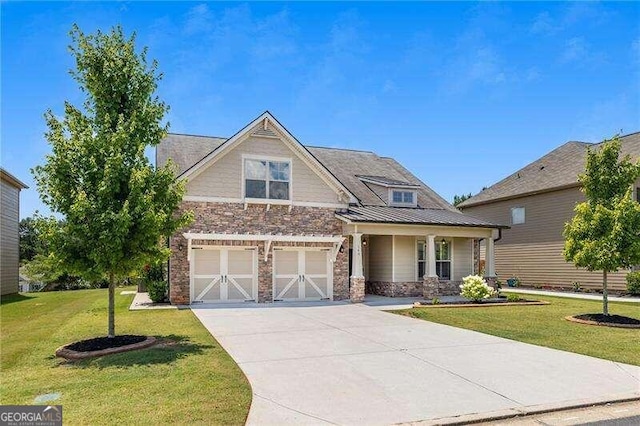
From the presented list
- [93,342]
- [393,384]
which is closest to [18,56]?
[93,342]

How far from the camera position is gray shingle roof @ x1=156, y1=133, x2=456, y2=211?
2105 cm

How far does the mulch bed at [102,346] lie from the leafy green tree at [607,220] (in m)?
12.2

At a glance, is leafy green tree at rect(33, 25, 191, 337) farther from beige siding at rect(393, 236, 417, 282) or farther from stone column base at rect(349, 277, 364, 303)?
beige siding at rect(393, 236, 417, 282)

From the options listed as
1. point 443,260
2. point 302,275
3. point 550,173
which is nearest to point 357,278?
point 302,275

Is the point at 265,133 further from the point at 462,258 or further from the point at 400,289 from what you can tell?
the point at 462,258

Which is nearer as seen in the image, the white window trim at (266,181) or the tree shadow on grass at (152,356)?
the tree shadow on grass at (152,356)

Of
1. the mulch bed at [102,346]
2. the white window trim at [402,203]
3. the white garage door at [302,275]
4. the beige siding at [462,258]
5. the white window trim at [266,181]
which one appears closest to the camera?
the mulch bed at [102,346]

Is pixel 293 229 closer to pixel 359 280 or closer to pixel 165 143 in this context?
pixel 359 280

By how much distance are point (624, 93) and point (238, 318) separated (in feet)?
51.9

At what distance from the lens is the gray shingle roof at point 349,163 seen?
69.1 feet

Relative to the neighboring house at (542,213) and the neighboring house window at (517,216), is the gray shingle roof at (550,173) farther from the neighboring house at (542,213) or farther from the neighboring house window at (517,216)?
the neighboring house window at (517,216)

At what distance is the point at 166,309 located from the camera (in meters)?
15.7
